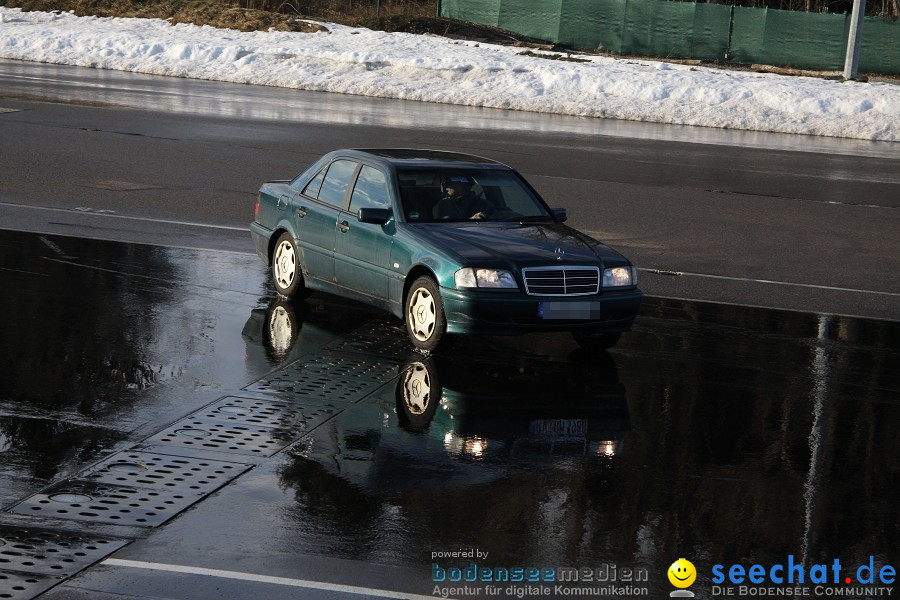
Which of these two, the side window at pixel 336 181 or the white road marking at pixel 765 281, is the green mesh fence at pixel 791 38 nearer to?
the white road marking at pixel 765 281

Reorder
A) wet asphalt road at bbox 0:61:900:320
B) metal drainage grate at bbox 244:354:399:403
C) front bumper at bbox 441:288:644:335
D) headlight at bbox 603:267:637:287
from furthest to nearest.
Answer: wet asphalt road at bbox 0:61:900:320
headlight at bbox 603:267:637:287
front bumper at bbox 441:288:644:335
metal drainage grate at bbox 244:354:399:403

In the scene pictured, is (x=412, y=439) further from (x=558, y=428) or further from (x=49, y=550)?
(x=49, y=550)

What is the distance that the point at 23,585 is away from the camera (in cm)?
531

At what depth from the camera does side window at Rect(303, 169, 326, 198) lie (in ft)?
37.2

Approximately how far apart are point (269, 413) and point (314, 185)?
3842mm

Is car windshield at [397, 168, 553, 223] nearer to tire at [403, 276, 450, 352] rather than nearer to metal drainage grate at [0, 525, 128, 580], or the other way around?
tire at [403, 276, 450, 352]

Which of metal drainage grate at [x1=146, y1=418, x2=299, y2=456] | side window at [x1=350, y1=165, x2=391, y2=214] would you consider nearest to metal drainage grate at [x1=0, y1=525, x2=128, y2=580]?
metal drainage grate at [x1=146, y1=418, x2=299, y2=456]

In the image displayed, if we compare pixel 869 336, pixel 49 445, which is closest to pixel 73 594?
pixel 49 445

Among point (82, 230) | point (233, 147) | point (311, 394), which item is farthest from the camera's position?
point (233, 147)

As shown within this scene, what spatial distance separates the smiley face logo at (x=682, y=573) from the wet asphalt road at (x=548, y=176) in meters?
6.75

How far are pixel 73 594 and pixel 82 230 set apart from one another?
368 inches

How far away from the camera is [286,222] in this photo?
450 inches

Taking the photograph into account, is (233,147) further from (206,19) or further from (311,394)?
(206,19)

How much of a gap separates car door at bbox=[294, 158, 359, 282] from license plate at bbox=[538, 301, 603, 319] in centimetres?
223
